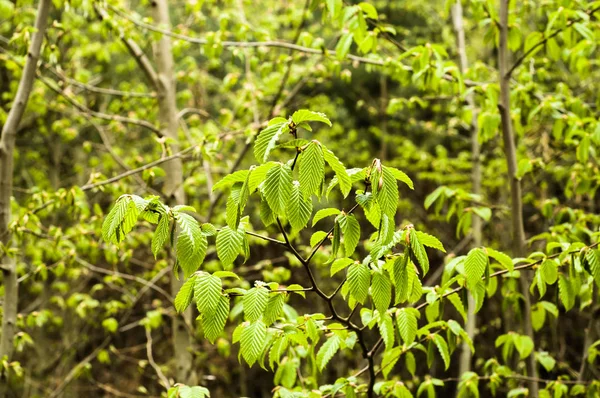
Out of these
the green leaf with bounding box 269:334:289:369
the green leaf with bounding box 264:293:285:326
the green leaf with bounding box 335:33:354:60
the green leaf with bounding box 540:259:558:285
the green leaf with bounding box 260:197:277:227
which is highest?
the green leaf with bounding box 335:33:354:60

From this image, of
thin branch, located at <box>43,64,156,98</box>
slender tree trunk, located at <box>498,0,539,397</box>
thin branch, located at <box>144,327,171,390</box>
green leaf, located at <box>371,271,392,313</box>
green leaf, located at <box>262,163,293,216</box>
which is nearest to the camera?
green leaf, located at <box>262,163,293,216</box>

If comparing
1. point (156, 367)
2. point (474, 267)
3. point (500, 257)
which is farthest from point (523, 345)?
point (156, 367)

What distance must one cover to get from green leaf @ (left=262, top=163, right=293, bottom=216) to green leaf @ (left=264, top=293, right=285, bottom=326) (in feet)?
1.17

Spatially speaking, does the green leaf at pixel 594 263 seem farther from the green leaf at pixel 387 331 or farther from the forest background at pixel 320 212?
the green leaf at pixel 387 331

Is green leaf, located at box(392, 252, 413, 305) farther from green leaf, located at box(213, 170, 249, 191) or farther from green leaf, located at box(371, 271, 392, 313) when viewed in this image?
green leaf, located at box(213, 170, 249, 191)

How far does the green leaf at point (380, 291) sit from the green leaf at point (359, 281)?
2 cm

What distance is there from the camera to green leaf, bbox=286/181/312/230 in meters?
1.22

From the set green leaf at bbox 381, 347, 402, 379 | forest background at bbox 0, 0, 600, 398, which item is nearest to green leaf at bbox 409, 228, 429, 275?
forest background at bbox 0, 0, 600, 398

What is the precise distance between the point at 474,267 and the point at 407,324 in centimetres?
26

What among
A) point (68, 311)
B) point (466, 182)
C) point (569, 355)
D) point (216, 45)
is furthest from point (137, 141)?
point (569, 355)

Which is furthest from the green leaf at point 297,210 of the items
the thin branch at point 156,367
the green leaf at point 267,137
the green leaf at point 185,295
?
the thin branch at point 156,367

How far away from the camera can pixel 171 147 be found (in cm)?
368

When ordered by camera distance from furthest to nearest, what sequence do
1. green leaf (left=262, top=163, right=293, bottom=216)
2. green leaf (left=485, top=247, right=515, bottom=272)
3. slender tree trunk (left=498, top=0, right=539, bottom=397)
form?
1. slender tree trunk (left=498, top=0, right=539, bottom=397)
2. green leaf (left=485, top=247, right=515, bottom=272)
3. green leaf (left=262, top=163, right=293, bottom=216)

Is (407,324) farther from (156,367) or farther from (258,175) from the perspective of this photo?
(156,367)
